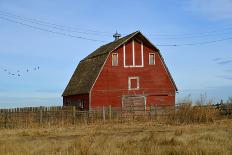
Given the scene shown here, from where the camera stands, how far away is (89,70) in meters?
43.8

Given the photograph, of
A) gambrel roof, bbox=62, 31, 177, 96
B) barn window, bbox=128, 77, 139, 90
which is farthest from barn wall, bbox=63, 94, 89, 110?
barn window, bbox=128, 77, 139, 90

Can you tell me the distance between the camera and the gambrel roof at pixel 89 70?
4138cm

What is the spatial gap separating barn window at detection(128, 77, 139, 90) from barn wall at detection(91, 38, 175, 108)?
0.29m

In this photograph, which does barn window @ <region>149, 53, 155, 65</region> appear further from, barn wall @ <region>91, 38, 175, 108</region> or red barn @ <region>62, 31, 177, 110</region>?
barn wall @ <region>91, 38, 175, 108</region>

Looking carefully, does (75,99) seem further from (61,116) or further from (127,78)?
(61,116)

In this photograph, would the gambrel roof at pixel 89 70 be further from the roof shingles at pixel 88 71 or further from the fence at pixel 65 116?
the fence at pixel 65 116

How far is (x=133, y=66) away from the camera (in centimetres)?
4250

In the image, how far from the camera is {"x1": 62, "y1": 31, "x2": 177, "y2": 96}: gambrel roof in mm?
41375

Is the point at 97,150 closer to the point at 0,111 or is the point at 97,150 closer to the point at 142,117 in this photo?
the point at 0,111

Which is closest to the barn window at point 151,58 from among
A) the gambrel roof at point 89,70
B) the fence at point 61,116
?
the gambrel roof at point 89,70

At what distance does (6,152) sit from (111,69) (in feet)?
93.0

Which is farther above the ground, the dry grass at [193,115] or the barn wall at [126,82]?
the barn wall at [126,82]

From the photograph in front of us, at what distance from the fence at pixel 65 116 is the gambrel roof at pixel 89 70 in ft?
26.0

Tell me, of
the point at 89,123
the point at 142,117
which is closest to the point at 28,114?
the point at 89,123
